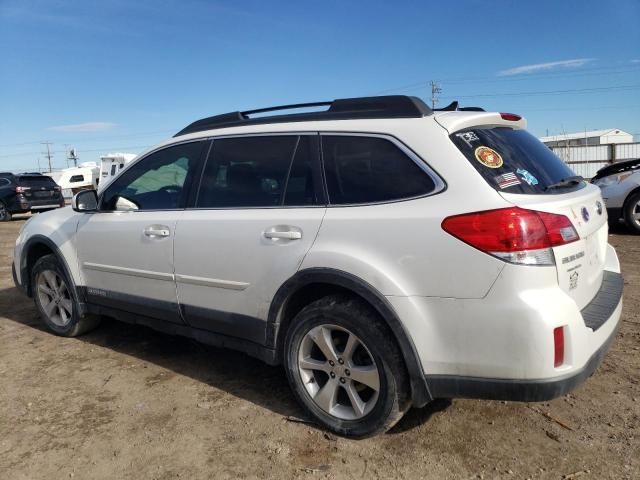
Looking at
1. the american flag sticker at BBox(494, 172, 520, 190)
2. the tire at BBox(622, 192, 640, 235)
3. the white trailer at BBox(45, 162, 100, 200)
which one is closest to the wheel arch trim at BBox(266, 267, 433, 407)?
the american flag sticker at BBox(494, 172, 520, 190)

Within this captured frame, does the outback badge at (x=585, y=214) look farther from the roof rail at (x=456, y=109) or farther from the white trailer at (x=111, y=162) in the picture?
the white trailer at (x=111, y=162)

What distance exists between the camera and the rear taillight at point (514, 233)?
2.30m

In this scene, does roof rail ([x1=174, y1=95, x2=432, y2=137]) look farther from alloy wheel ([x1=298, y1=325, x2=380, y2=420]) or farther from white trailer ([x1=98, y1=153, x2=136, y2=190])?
white trailer ([x1=98, y1=153, x2=136, y2=190])

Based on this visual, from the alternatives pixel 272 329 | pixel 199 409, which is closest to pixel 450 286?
pixel 272 329

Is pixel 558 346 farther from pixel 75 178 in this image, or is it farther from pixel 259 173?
pixel 75 178

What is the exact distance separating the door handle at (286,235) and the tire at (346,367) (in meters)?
0.38

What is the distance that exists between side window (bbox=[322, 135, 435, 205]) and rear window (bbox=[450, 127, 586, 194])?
259 millimetres

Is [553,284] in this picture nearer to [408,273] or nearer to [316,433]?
[408,273]

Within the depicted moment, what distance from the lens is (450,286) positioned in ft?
7.92

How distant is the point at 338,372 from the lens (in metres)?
2.87

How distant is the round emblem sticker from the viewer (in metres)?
2.54

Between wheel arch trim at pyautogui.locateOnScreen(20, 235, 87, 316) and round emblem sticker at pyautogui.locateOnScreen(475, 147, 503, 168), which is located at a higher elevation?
round emblem sticker at pyautogui.locateOnScreen(475, 147, 503, 168)

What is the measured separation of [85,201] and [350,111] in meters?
2.51

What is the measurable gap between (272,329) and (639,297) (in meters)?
3.97
